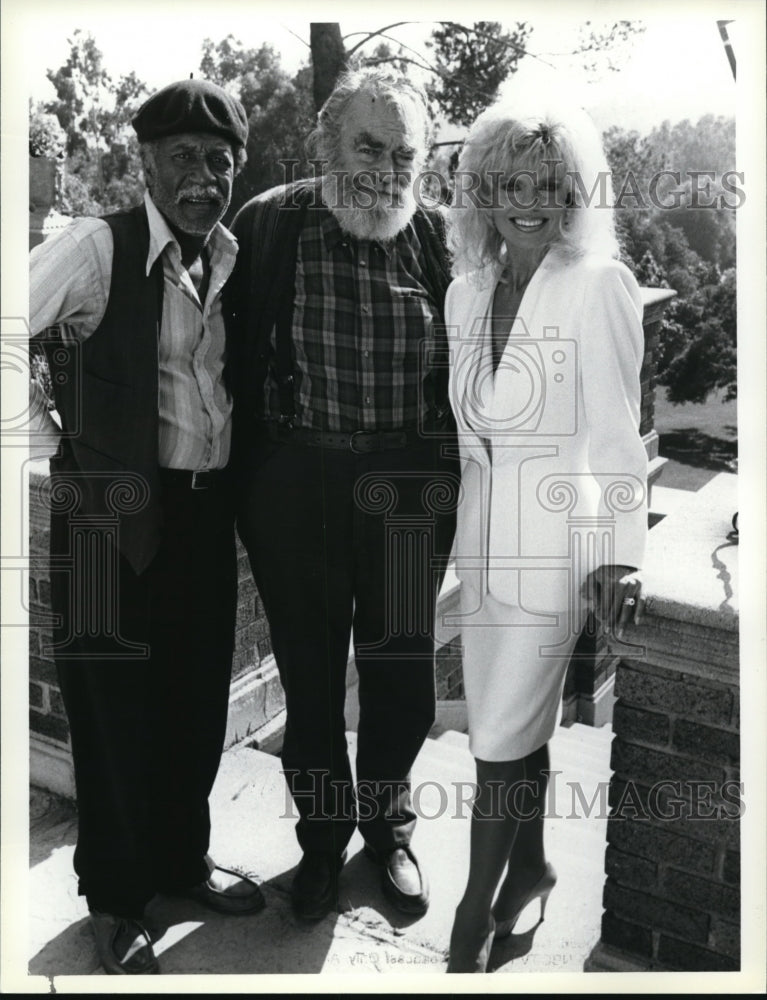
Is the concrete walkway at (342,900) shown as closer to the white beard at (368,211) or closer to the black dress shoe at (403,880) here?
the black dress shoe at (403,880)

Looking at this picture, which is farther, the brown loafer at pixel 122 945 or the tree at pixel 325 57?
the brown loafer at pixel 122 945

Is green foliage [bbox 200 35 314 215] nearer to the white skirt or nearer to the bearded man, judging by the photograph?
the bearded man

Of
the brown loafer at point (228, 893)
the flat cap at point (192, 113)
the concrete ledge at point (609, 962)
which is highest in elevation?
the flat cap at point (192, 113)

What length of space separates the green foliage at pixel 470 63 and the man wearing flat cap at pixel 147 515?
19.3 inches

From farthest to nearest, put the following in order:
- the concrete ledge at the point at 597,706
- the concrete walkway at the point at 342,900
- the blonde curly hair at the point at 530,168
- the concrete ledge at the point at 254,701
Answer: the concrete ledge at the point at 254,701 < the concrete walkway at the point at 342,900 < the concrete ledge at the point at 597,706 < the blonde curly hair at the point at 530,168

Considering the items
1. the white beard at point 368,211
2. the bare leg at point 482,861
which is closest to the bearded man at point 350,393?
the white beard at point 368,211

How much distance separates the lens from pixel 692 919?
9.43 feet

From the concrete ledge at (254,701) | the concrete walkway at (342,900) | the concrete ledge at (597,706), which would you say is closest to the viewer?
the concrete ledge at (597,706)

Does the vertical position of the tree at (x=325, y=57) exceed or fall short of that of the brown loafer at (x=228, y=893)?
it exceeds it

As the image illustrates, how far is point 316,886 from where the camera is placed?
3.03 meters

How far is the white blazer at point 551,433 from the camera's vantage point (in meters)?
2.62

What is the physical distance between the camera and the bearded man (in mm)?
2779
